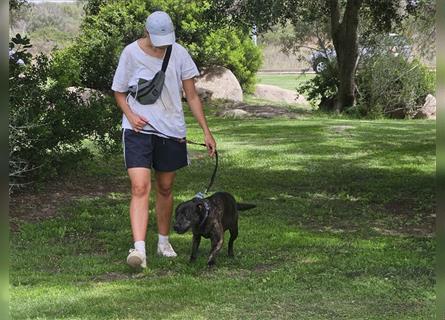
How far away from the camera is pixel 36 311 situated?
4.11 metres

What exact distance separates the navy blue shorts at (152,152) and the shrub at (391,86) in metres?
16.8

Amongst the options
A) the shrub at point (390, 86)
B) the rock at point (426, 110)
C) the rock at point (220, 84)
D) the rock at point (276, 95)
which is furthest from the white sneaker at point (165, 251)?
the rock at point (276, 95)

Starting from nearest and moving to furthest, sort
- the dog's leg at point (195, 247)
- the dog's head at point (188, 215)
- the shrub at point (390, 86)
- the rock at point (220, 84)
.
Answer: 1. the dog's head at point (188, 215)
2. the dog's leg at point (195, 247)
3. the shrub at point (390, 86)
4. the rock at point (220, 84)

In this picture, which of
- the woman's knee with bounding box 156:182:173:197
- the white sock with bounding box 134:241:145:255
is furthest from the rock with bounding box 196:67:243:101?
the white sock with bounding box 134:241:145:255

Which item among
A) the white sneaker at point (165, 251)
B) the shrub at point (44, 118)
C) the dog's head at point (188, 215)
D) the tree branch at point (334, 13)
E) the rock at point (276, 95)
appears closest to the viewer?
the dog's head at point (188, 215)

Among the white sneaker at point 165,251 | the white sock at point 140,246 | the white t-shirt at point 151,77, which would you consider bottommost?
the white sneaker at point 165,251

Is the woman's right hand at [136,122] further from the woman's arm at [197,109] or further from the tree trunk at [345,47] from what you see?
the tree trunk at [345,47]

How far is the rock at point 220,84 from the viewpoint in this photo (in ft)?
79.3

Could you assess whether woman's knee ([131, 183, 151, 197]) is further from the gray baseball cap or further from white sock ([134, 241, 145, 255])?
the gray baseball cap

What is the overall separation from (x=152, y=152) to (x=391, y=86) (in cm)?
1789

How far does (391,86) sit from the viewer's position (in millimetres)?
21906

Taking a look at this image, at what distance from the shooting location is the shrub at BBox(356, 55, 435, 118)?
2156 cm

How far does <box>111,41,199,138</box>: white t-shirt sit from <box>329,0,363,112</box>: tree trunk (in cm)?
1139

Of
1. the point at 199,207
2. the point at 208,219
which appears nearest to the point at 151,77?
the point at 199,207
